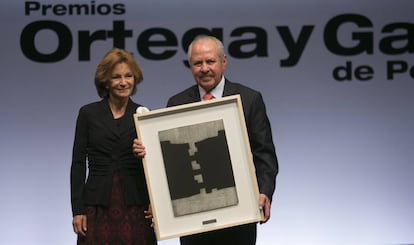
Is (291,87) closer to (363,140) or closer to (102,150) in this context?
(363,140)

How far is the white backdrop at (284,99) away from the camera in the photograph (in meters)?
4.40

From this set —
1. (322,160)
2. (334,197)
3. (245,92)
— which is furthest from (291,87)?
(245,92)

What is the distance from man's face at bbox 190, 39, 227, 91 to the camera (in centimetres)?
249

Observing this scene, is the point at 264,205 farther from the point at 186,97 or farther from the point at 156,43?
the point at 156,43

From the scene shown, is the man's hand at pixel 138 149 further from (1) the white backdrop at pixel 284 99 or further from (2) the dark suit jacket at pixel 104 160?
(1) the white backdrop at pixel 284 99

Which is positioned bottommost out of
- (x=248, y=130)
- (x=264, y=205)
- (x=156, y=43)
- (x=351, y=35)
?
(x=264, y=205)

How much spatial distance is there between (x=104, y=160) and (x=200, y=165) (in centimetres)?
40

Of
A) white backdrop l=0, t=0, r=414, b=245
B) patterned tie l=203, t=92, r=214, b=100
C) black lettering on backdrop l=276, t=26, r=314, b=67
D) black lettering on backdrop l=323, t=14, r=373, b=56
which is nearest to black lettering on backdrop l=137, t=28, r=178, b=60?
white backdrop l=0, t=0, r=414, b=245

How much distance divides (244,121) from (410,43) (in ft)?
8.43

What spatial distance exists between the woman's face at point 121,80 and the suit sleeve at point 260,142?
48cm

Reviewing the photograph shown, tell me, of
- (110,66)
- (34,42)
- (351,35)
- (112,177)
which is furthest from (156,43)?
(112,177)

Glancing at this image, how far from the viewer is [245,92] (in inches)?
100

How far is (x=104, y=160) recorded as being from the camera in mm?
2564

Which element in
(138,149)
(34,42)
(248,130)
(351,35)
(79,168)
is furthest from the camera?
(351,35)
